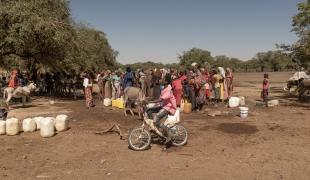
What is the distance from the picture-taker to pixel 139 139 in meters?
9.49

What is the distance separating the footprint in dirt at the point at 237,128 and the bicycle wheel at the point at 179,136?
2.42 m

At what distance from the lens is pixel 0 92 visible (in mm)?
21422

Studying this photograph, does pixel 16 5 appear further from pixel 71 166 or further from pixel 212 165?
pixel 212 165

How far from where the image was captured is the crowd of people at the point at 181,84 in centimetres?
1562

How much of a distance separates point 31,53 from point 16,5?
3927mm

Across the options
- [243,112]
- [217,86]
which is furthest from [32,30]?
[243,112]

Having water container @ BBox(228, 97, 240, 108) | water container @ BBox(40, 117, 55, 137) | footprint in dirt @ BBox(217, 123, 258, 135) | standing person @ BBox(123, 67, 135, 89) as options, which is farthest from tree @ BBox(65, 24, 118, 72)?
footprint in dirt @ BBox(217, 123, 258, 135)

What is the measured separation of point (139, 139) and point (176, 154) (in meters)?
1.07

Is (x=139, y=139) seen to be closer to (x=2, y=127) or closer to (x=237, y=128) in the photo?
(x=237, y=128)

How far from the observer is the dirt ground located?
25.3ft

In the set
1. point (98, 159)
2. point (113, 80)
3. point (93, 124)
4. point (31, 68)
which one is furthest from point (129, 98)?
point (31, 68)

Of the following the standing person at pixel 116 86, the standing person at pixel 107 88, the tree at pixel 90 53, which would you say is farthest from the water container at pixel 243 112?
the tree at pixel 90 53

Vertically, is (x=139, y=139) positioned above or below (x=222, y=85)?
below

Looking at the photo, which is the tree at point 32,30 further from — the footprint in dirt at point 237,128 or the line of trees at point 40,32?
the footprint in dirt at point 237,128
